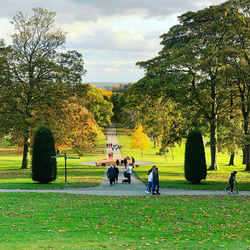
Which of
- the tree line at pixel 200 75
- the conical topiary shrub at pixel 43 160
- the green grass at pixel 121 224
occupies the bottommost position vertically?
the green grass at pixel 121 224

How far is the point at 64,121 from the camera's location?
38031mm

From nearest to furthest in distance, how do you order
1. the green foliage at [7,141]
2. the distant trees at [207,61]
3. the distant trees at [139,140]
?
1. the distant trees at [207,61]
2. the green foliage at [7,141]
3. the distant trees at [139,140]

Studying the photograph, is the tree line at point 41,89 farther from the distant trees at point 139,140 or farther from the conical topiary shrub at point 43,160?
the distant trees at point 139,140

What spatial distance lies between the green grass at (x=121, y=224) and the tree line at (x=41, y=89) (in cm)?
2124

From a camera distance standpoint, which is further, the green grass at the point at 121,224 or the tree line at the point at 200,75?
the tree line at the point at 200,75

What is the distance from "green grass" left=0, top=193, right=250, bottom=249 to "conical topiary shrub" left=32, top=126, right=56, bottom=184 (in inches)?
294

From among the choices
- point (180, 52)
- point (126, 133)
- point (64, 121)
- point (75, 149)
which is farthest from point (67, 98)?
point (126, 133)

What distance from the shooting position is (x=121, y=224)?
11547mm

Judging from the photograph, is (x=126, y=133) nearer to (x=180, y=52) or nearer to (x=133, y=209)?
(x=180, y=52)

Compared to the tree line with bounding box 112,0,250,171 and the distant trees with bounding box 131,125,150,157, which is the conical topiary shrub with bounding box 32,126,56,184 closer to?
the tree line with bounding box 112,0,250,171

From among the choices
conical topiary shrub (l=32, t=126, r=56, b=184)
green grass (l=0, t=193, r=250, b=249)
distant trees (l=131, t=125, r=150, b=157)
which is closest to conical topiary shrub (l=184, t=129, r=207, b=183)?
green grass (l=0, t=193, r=250, b=249)

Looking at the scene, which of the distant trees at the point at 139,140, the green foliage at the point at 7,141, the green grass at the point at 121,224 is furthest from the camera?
the distant trees at the point at 139,140

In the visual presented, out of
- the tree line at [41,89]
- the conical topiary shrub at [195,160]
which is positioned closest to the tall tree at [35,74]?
the tree line at [41,89]

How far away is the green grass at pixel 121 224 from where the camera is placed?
923 cm
